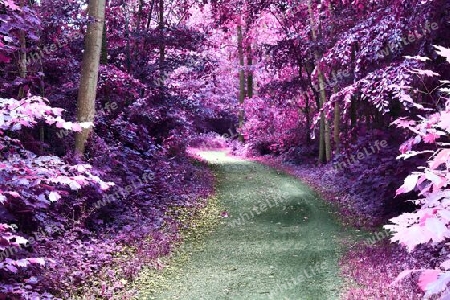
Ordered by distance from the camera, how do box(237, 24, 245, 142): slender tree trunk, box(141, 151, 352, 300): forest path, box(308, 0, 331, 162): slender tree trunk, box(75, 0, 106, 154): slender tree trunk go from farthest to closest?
box(237, 24, 245, 142): slender tree trunk
box(308, 0, 331, 162): slender tree trunk
box(75, 0, 106, 154): slender tree trunk
box(141, 151, 352, 300): forest path

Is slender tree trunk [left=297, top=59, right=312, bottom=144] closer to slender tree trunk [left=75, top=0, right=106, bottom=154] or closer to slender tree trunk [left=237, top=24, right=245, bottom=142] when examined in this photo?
slender tree trunk [left=237, top=24, right=245, bottom=142]

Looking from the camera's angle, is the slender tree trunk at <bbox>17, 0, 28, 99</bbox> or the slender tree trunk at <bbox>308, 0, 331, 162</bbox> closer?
the slender tree trunk at <bbox>17, 0, 28, 99</bbox>

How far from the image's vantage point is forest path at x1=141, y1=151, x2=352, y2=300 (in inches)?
218

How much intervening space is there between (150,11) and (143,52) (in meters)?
2.00

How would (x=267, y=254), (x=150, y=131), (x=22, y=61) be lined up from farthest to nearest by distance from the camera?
(x=150, y=131) < (x=267, y=254) < (x=22, y=61)

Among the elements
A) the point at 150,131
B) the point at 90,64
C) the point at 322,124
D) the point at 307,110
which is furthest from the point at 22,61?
the point at 307,110

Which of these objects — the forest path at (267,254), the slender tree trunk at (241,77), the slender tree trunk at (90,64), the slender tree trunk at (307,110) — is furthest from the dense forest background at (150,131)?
the slender tree trunk at (241,77)

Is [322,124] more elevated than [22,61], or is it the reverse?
[22,61]

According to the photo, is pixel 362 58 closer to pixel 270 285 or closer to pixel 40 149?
pixel 270 285

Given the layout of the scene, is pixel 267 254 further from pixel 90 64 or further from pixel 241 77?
pixel 241 77

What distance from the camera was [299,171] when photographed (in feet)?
53.6

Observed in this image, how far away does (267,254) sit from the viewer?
6.98m

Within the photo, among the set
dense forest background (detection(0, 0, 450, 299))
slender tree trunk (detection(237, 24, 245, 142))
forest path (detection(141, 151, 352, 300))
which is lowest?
forest path (detection(141, 151, 352, 300))

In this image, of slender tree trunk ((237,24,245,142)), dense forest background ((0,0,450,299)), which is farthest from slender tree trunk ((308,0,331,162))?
slender tree trunk ((237,24,245,142))
